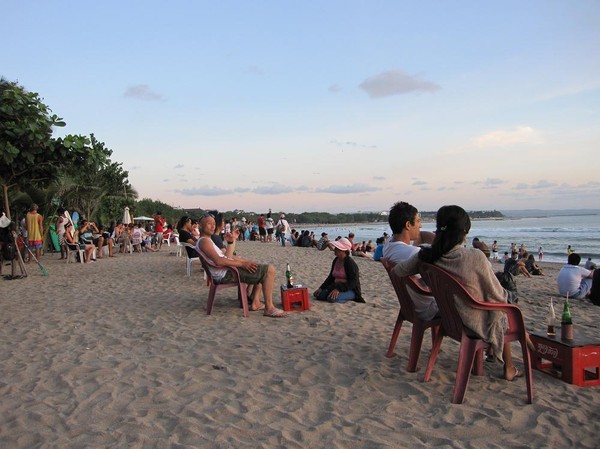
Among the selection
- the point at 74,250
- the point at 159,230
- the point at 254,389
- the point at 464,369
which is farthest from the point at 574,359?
the point at 159,230

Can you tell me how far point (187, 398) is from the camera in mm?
3279

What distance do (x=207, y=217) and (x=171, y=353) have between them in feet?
6.80

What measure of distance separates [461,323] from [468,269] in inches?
14.2

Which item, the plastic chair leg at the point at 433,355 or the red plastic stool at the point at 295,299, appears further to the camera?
the red plastic stool at the point at 295,299

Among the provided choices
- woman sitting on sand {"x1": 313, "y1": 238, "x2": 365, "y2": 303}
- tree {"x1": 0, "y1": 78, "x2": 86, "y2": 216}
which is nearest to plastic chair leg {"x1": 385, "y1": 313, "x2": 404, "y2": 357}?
woman sitting on sand {"x1": 313, "y1": 238, "x2": 365, "y2": 303}

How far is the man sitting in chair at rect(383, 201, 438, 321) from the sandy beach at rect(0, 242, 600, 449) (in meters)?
0.55

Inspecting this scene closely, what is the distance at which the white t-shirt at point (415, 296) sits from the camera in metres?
3.66

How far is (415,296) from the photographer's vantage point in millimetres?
3703

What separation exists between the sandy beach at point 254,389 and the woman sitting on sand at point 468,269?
48 centimetres

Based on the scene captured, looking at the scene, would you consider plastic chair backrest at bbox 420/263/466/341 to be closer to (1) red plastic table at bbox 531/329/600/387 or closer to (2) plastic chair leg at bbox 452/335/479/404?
(2) plastic chair leg at bbox 452/335/479/404

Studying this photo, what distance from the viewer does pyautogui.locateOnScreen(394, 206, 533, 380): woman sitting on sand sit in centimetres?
312

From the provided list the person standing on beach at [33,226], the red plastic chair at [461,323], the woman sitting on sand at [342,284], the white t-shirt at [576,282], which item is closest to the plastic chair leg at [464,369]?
the red plastic chair at [461,323]

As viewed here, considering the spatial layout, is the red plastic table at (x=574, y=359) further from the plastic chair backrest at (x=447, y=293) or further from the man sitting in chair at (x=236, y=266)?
the man sitting in chair at (x=236, y=266)

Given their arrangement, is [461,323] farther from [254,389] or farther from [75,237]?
[75,237]
